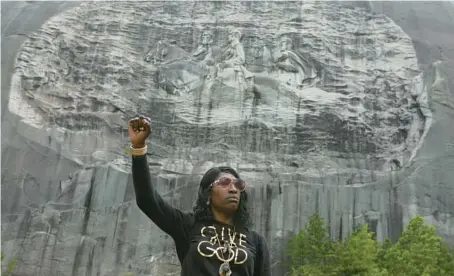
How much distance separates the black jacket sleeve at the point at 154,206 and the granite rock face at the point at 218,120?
35.7 ft

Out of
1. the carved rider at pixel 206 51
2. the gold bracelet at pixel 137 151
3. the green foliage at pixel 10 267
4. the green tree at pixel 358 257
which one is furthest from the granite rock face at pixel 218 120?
the gold bracelet at pixel 137 151

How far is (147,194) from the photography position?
2.31 meters

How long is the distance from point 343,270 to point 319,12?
359 inches

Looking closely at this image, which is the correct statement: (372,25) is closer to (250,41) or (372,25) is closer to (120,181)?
(250,41)

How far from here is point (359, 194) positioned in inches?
554

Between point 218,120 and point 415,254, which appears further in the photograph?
point 218,120

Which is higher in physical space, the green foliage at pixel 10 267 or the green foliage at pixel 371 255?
the green foliage at pixel 371 255

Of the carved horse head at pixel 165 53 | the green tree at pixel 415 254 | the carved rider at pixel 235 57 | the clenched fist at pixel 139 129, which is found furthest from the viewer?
the carved horse head at pixel 165 53

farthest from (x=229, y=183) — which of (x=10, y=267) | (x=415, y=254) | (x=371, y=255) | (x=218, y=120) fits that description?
(x=218, y=120)

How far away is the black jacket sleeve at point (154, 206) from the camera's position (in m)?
2.29

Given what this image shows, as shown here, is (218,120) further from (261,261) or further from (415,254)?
(261,261)

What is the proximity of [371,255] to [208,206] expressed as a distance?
29.8 ft

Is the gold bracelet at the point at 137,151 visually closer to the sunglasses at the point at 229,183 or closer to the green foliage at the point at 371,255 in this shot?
the sunglasses at the point at 229,183

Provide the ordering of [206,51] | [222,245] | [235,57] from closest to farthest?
[222,245], [235,57], [206,51]
